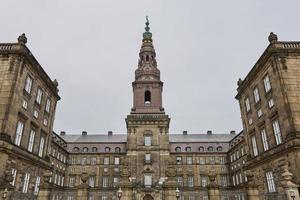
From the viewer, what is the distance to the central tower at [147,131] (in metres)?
49.0

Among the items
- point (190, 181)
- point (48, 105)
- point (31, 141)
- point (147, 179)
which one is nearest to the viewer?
point (31, 141)

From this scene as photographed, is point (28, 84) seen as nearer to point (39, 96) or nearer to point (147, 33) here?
point (39, 96)

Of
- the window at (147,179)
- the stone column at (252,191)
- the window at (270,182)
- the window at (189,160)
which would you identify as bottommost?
the stone column at (252,191)

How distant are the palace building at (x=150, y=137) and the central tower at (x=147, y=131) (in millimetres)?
208

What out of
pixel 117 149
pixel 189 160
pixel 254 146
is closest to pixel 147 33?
pixel 117 149

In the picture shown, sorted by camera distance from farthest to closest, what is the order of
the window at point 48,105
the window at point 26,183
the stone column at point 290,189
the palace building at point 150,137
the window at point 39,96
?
the window at point 48,105 < the window at point 39,96 < the window at point 26,183 < the palace building at point 150,137 < the stone column at point 290,189

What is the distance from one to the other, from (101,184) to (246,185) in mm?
47780

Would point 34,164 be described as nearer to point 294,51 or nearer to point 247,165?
point 247,165

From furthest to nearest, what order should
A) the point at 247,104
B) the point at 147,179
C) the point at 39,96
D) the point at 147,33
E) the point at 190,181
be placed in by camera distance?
the point at 147,33 → the point at 190,181 → the point at 147,179 → the point at 247,104 → the point at 39,96

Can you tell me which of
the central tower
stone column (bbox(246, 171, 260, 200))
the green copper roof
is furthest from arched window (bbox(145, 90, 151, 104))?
stone column (bbox(246, 171, 260, 200))

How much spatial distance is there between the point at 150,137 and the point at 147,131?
1487 millimetres

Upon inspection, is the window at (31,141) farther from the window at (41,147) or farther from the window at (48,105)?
the window at (48,105)

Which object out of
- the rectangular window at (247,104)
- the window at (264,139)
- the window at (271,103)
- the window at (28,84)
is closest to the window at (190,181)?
the rectangular window at (247,104)

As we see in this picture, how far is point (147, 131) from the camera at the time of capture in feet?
174
